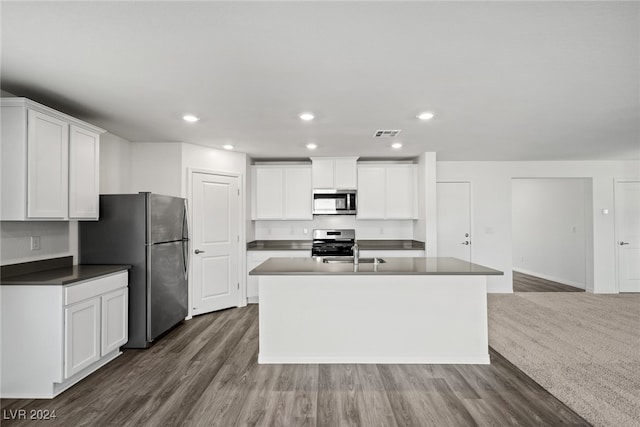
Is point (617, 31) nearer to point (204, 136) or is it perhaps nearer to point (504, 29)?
point (504, 29)

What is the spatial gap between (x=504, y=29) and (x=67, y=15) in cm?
238

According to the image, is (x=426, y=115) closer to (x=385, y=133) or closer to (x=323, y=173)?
(x=385, y=133)

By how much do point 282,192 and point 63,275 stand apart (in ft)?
11.1

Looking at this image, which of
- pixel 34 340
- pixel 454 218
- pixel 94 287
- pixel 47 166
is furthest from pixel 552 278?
pixel 47 166

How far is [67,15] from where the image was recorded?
1742 mm

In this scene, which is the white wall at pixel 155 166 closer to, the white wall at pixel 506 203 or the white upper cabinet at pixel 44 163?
the white upper cabinet at pixel 44 163

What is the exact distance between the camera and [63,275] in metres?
2.81

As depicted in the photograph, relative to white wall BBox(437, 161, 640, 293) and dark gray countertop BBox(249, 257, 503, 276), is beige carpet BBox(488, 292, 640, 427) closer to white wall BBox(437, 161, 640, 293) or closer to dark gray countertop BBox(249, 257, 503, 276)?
white wall BBox(437, 161, 640, 293)

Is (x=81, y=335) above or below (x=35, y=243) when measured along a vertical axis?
below

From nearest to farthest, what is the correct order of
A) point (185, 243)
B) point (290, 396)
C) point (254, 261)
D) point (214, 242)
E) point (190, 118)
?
point (290, 396), point (190, 118), point (185, 243), point (214, 242), point (254, 261)

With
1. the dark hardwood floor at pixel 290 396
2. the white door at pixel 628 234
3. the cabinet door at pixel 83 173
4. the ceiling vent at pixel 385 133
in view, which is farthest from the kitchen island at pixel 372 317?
the white door at pixel 628 234

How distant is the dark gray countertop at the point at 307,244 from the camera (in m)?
5.53

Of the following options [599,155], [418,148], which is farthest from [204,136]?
[599,155]

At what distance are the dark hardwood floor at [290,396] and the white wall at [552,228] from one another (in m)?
4.61
